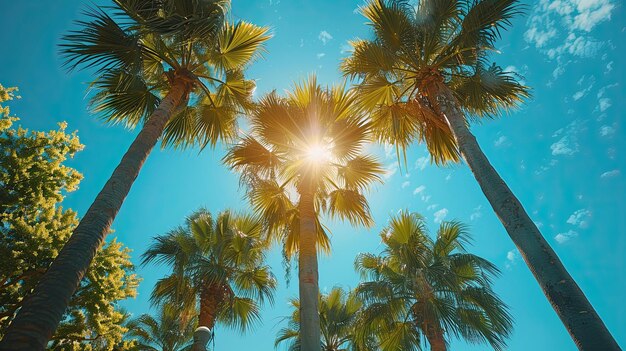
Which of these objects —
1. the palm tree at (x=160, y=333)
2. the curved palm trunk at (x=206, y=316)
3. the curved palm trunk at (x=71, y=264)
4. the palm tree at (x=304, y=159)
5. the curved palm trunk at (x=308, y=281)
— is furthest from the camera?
the palm tree at (x=160, y=333)

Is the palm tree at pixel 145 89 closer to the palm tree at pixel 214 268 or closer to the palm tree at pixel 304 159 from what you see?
the palm tree at pixel 304 159

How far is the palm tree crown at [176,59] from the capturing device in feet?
21.8

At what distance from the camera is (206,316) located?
10.2 m

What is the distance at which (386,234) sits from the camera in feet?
36.8

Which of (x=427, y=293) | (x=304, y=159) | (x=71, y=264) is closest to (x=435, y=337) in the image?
(x=427, y=293)

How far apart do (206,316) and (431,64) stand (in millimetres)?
8591

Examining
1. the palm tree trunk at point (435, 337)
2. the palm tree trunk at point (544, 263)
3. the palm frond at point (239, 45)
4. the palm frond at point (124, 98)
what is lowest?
the palm tree trunk at point (544, 263)

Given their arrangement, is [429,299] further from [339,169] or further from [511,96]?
[511,96]

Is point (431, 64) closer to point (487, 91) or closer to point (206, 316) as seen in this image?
point (487, 91)

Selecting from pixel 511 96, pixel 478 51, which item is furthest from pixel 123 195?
pixel 511 96

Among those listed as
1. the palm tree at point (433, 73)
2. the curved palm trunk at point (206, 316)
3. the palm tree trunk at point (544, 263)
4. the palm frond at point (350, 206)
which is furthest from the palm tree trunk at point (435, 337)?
the curved palm trunk at point (206, 316)

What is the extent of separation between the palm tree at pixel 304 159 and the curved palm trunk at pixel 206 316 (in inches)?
129

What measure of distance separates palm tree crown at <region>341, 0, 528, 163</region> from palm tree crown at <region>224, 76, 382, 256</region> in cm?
84

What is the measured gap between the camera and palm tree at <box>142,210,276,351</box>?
34.6ft
